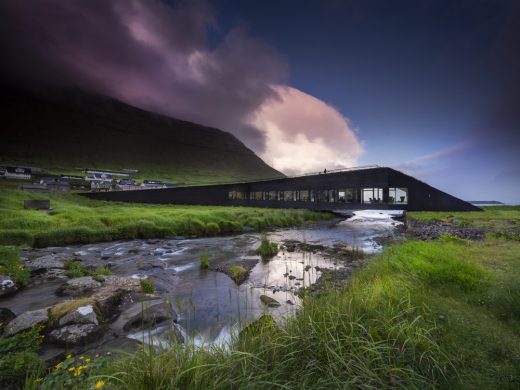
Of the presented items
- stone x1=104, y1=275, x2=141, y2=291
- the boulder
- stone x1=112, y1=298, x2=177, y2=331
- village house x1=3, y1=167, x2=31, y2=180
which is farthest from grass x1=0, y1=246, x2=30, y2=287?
village house x1=3, y1=167, x2=31, y2=180

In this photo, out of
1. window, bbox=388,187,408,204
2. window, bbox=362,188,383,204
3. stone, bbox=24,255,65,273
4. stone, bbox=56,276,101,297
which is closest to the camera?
stone, bbox=56,276,101,297

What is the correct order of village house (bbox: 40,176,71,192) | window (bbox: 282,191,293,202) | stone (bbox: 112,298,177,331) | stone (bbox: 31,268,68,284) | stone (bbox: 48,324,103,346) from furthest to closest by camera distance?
village house (bbox: 40,176,71,192)
window (bbox: 282,191,293,202)
stone (bbox: 31,268,68,284)
stone (bbox: 112,298,177,331)
stone (bbox: 48,324,103,346)

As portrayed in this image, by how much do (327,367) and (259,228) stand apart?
22.2 meters

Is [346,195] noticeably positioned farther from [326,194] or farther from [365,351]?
[365,351]

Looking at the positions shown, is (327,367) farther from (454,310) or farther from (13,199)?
(13,199)

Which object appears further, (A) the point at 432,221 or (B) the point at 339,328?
(A) the point at 432,221

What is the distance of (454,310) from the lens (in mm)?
5098

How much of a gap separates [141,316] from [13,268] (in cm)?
677

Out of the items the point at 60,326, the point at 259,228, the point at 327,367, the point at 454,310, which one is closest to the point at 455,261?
the point at 454,310

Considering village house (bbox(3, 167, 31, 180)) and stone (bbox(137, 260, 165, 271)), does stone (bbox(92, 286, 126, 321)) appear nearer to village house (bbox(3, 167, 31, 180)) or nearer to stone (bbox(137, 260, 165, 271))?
stone (bbox(137, 260, 165, 271))

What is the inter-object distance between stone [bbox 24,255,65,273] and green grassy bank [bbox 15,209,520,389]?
840 centimetres

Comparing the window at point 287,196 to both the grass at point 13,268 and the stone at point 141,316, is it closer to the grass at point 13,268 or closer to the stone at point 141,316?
the grass at point 13,268

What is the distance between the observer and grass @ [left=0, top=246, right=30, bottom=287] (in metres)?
8.82

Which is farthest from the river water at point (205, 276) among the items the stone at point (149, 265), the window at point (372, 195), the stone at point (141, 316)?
the window at point (372, 195)
